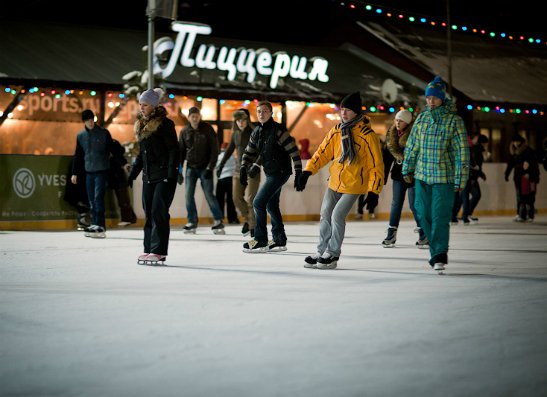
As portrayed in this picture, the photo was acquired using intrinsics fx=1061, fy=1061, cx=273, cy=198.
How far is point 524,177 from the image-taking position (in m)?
20.1

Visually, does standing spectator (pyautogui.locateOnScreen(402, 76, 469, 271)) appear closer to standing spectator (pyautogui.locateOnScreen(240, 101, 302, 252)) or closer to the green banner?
standing spectator (pyautogui.locateOnScreen(240, 101, 302, 252))

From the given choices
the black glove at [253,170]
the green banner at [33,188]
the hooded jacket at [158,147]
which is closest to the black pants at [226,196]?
the green banner at [33,188]

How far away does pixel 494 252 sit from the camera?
11344 mm

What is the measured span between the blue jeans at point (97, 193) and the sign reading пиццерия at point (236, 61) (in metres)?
8.73

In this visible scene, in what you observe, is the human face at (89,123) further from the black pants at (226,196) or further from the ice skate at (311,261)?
the ice skate at (311,261)

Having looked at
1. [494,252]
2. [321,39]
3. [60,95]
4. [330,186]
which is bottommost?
[494,252]

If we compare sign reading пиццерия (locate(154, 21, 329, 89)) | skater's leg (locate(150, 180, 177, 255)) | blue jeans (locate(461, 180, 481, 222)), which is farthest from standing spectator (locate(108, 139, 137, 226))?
skater's leg (locate(150, 180, 177, 255))

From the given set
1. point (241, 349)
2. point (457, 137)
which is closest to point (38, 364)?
point (241, 349)

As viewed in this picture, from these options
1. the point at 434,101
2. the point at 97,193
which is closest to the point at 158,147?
the point at 434,101

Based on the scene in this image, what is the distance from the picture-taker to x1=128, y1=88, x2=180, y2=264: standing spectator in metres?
9.45

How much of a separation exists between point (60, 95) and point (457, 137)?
15789 millimetres

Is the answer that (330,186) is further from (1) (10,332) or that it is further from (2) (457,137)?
(1) (10,332)

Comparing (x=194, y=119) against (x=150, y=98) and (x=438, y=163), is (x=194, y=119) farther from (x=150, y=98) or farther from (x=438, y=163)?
(x=438, y=163)

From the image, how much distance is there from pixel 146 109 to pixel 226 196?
930cm
